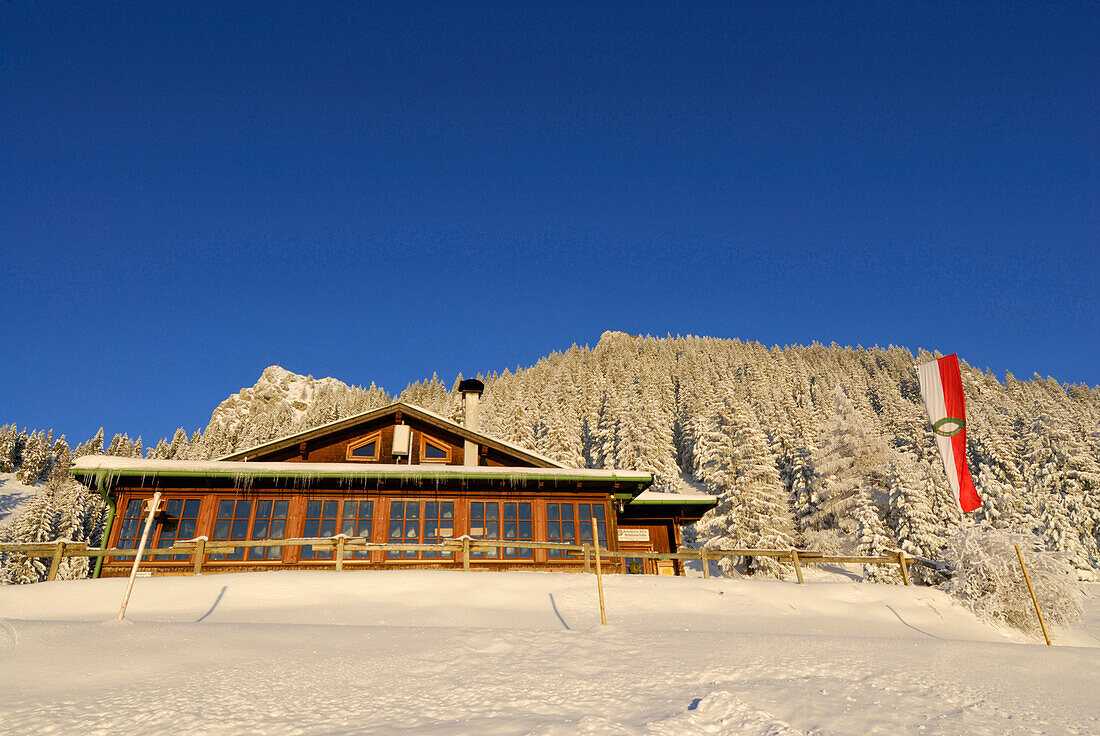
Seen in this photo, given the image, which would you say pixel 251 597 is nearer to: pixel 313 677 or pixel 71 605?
pixel 71 605

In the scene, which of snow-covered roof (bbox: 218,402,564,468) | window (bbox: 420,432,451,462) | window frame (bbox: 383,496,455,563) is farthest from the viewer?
window (bbox: 420,432,451,462)

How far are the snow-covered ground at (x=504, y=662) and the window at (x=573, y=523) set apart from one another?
5466mm

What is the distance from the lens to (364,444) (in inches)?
862

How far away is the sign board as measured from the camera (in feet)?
75.7

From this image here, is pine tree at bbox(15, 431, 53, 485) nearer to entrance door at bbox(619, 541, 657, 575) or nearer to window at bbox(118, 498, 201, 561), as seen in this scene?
window at bbox(118, 498, 201, 561)

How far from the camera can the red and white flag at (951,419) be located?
1650cm

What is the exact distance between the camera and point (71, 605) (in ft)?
38.9

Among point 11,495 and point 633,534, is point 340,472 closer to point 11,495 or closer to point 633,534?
point 633,534

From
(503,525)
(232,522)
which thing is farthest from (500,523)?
(232,522)

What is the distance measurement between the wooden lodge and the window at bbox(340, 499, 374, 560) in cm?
3

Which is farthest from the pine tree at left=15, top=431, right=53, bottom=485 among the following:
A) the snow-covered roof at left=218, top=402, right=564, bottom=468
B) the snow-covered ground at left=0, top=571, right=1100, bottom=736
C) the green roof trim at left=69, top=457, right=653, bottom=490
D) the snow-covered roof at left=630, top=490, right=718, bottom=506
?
the snow-covered roof at left=630, top=490, right=718, bottom=506

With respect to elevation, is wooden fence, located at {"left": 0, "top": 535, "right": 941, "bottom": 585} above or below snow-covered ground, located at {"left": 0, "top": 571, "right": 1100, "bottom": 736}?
above

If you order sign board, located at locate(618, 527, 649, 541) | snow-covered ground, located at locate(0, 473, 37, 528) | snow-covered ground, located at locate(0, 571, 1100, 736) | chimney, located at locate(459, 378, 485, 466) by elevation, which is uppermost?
snow-covered ground, located at locate(0, 473, 37, 528)

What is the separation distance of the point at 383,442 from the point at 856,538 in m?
27.1
